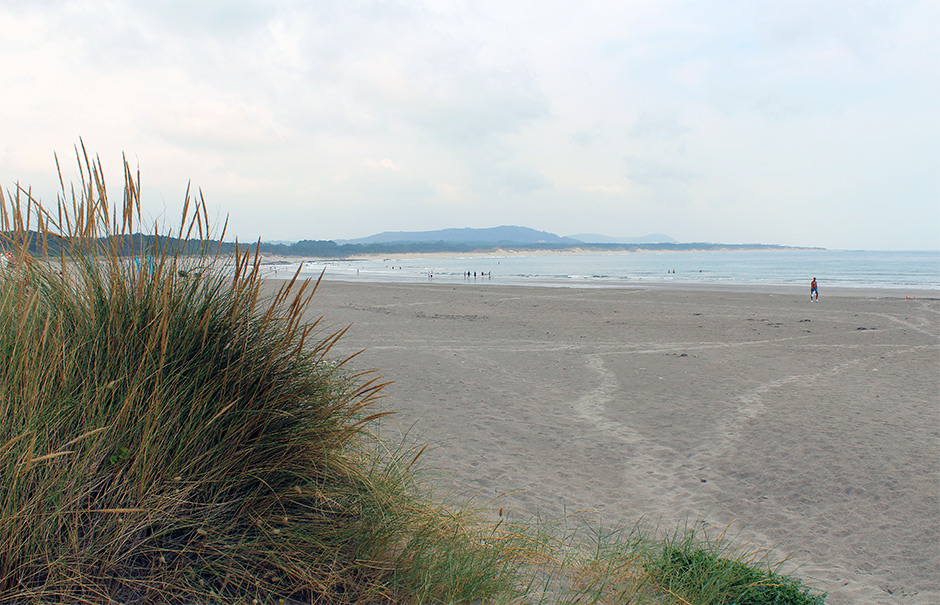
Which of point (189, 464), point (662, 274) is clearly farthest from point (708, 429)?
point (662, 274)

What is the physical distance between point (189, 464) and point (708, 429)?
18.8 ft

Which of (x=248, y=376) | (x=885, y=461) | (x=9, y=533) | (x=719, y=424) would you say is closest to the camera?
(x=9, y=533)

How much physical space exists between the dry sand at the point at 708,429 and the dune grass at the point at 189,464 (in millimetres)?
1286

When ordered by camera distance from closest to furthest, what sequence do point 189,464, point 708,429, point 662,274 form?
1. point 189,464
2. point 708,429
3. point 662,274

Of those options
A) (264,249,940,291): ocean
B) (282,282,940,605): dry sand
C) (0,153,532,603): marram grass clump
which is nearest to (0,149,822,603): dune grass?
(0,153,532,603): marram grass clump

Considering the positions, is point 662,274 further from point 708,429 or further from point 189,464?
point 189,464

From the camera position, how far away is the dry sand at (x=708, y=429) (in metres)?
4.19

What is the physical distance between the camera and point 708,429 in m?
6.53

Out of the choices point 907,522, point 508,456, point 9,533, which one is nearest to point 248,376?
point 9,533

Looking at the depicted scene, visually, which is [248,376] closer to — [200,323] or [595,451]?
[200,323]

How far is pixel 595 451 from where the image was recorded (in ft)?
18.9

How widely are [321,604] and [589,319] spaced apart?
15493mm

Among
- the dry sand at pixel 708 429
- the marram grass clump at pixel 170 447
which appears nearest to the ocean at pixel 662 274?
the dry sand at pixel 708 429

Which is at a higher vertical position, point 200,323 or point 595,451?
point 200,323
